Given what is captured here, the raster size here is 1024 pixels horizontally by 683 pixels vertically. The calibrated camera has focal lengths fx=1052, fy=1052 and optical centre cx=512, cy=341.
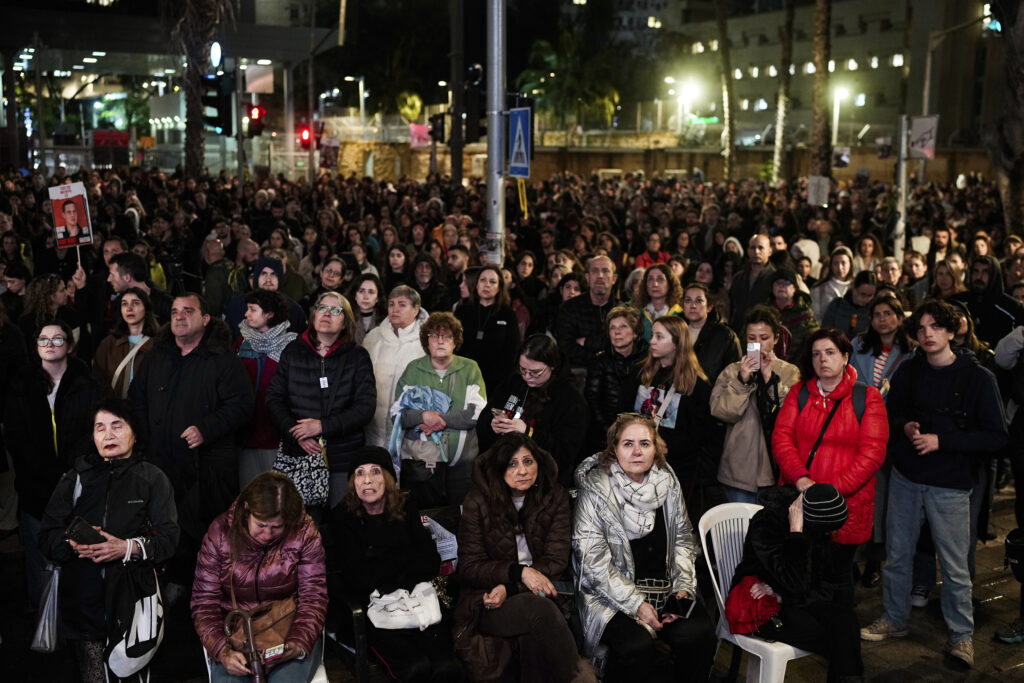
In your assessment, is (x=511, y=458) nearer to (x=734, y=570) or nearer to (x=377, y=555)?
(x=377, y=555)

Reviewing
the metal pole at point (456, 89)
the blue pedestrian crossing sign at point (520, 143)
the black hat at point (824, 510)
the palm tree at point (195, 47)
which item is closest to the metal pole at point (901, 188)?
the blue pedestrian crossing sign at point (520, 143)

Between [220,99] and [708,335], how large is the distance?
1112 cm

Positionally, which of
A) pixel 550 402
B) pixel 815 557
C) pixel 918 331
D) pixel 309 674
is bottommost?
pixel 309 674

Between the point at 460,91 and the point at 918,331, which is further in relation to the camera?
the point at 460,91

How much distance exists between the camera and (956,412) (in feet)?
19.8

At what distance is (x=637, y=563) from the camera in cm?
557

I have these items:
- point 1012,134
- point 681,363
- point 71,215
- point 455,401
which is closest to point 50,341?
point 455,401

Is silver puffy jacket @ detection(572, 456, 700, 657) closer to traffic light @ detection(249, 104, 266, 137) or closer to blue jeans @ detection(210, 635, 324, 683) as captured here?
blue jeans @ detection(210, 635, 324, 683)

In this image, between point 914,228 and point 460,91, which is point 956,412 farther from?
point 460,91

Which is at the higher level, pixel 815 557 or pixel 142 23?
pixel 142 23

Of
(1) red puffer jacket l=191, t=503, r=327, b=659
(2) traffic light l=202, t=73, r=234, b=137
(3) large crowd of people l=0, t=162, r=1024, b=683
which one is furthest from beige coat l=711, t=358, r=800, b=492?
(2) traffic light l=202, t=73, r=234, b=137

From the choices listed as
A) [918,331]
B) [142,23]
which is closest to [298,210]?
[918,331]

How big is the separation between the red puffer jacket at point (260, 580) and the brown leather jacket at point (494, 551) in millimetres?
763

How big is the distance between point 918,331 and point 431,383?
3000mm
